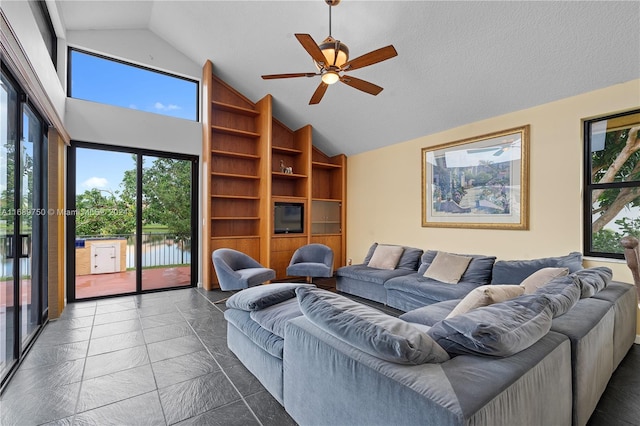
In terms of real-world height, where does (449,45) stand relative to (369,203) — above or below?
above

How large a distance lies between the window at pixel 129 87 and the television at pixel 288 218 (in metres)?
2.15

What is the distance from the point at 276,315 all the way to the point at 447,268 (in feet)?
8.30

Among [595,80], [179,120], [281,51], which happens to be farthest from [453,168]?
[179,120]

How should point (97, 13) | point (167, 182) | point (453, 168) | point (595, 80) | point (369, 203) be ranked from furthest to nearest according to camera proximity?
point (369, 203), point (167, 182), point (453, 168), point (97, 13), point (595, 80)

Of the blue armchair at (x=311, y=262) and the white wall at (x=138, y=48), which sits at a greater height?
the white wall at (x=138, y=48)

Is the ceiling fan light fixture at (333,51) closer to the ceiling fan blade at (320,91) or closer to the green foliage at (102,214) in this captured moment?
the ceiling fan blade at (320,91)

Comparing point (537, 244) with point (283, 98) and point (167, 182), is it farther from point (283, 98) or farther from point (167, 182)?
point (167, 182)

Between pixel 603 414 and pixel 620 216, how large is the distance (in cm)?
217

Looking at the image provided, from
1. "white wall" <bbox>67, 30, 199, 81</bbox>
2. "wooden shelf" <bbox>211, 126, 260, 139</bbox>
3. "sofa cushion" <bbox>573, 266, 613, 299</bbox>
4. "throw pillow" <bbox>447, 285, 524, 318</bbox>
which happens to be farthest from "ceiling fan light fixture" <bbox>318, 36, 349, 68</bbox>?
"white wall" <bbox>67, 30, 199, 81</bbox>

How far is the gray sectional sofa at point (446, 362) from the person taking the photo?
3.37 feet

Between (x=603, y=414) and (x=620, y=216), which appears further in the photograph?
(x=620, y=216)

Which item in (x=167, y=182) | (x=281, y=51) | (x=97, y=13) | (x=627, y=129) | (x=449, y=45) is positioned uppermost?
(x=97, y=13)

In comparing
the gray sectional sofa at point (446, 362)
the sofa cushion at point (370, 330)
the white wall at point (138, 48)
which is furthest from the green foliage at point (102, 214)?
the sofa cushion at point (370, 330)

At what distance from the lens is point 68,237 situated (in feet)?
13.4
